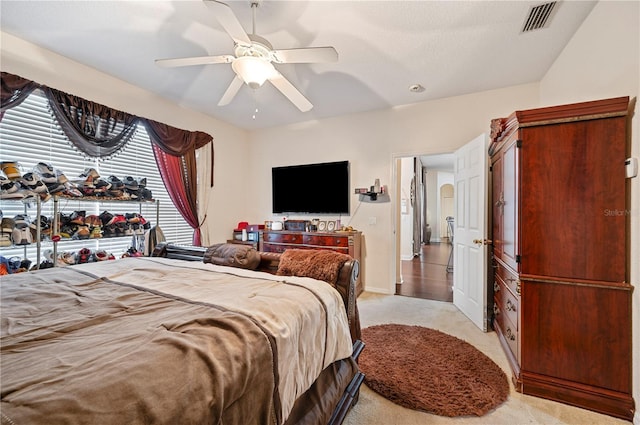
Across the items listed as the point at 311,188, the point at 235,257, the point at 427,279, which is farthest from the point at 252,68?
the point at 427,279

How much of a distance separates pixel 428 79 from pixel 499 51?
0.72 m

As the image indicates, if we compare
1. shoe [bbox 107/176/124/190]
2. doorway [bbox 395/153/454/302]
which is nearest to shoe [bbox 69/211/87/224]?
shoe [bbox 107/176/124/190]

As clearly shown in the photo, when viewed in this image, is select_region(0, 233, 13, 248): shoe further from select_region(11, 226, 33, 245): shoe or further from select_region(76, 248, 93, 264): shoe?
select_region(76, 248, 93, 264): shoe

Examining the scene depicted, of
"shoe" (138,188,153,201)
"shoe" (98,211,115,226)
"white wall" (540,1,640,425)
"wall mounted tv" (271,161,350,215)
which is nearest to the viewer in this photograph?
"white wall" (540,1,640,425)

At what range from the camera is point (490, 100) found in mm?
3418

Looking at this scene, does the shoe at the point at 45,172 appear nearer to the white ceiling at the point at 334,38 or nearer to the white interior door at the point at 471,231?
the white ceiling at the point at 334,38

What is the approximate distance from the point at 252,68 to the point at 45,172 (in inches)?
86.4

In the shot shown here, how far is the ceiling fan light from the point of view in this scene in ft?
6.19

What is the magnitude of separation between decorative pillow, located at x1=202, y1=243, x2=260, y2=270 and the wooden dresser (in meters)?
1.94

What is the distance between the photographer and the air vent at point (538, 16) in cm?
203

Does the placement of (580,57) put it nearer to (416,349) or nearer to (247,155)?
(416,349)

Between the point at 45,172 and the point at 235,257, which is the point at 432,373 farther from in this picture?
the point at 45,172

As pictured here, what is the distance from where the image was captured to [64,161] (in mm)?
2775

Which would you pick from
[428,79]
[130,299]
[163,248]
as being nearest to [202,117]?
[163,248]
